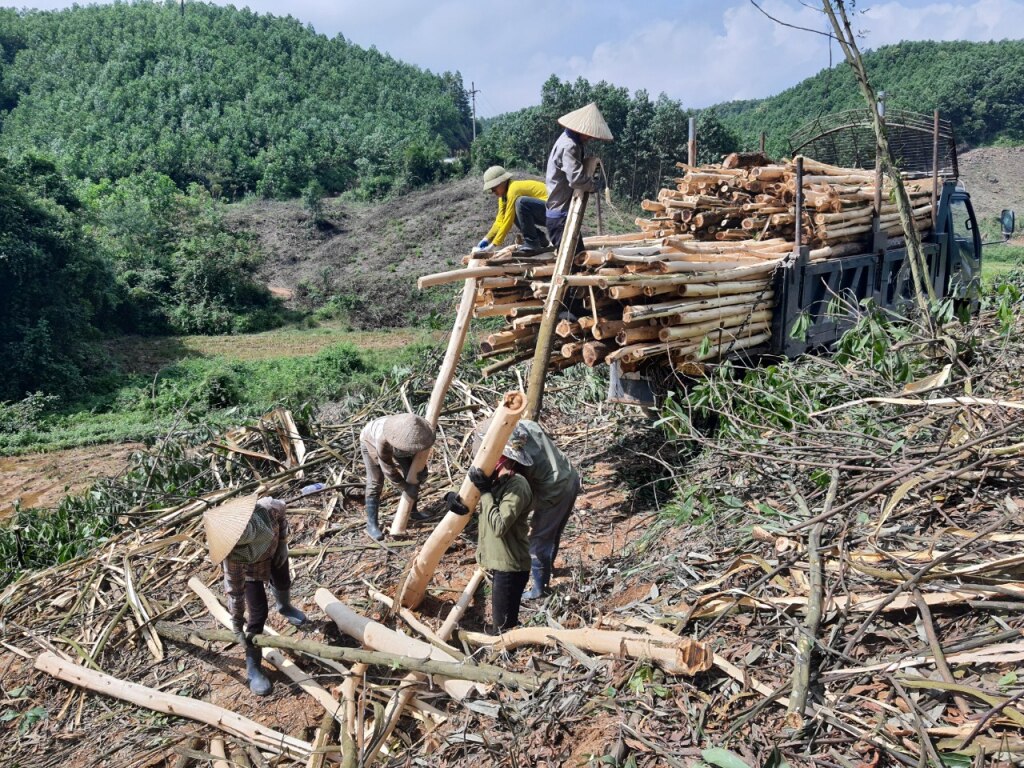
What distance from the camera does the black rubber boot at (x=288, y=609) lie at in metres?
5.62

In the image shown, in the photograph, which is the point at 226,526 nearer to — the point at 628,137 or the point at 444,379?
the point at 444,379

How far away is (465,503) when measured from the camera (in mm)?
4988

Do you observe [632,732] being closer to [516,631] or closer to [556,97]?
[516,631]

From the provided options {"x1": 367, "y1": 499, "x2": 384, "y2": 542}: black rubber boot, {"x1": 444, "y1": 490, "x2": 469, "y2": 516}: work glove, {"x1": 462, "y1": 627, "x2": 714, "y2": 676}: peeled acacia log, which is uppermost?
{"x1": 444, "y1": 490, "x2": 469, "y2": 516}: work glove

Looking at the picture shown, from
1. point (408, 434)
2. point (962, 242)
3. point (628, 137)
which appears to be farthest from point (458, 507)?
point (628, 137)

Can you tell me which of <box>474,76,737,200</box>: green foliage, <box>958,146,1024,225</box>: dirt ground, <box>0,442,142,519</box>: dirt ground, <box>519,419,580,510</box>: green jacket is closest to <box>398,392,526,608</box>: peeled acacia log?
<box>519,419,580,510</box>: green jacket

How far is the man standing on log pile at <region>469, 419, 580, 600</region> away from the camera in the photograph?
16.5 feet

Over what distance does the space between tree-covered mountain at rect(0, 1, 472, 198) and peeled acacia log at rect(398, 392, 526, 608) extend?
36468 millimetres

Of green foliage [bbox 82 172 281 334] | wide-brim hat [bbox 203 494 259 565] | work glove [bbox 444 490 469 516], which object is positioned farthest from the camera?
green foliage [bbox 82 172 281 334]

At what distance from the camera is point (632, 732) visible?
3199 mm

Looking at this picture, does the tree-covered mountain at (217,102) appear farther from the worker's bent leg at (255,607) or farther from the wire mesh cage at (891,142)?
the worker's bent leg at (255,607)

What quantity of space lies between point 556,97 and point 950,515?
4377 cm

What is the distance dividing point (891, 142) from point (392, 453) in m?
7.40

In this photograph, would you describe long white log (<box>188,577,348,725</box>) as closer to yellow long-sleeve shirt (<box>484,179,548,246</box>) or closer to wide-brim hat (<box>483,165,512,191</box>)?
yellow long-sleeve shirt (<box>484,179,548,246</box>)
